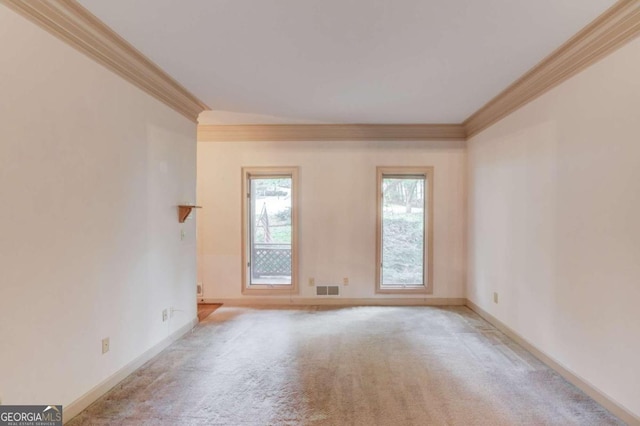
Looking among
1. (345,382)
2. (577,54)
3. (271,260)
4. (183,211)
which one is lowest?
(345,382)

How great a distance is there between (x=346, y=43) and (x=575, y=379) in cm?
319

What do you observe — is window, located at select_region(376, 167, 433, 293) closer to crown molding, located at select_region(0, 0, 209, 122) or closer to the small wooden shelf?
the small wooden shelf

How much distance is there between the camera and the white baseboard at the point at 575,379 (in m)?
2.01

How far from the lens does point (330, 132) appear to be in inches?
184

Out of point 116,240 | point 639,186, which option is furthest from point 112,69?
point 639,186

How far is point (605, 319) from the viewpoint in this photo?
2.16 meters

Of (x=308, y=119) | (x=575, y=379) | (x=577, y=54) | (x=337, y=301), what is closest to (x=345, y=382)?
(x=575, y=379)

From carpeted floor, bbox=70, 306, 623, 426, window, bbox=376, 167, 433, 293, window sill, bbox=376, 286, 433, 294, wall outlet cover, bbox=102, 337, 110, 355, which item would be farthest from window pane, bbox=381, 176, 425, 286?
wall outlet cover, bbox=102, 337, 110, 355

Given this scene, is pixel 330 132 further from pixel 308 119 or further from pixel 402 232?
pixel 402 232

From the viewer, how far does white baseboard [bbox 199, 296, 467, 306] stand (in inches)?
185

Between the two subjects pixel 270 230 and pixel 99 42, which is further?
pixel 270 230

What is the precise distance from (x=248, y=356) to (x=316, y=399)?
97 centimetres

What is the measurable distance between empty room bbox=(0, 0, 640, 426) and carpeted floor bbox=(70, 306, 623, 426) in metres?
0.02

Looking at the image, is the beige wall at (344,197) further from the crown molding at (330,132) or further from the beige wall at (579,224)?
the beige wall at (579,224)
